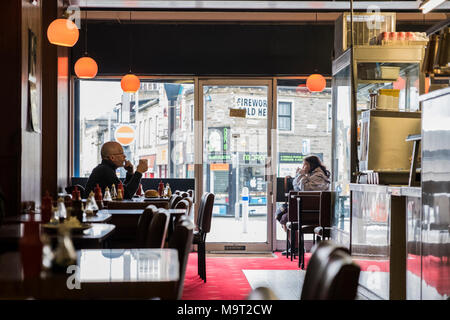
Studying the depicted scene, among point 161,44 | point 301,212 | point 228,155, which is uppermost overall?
point 161,44

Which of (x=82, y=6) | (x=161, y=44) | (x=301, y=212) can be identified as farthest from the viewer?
(x=161, y=44)

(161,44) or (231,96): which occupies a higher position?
(161,44)

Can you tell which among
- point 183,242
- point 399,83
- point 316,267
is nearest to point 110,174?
point 399,83

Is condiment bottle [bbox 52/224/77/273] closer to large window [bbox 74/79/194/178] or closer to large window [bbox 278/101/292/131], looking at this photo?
large window [bbox 74/79/194/178]

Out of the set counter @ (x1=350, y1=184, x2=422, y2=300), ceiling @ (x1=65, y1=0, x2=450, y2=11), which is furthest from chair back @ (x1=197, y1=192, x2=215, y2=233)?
ceiling @ (x1=65, y1=0, x2=450, y2=11)

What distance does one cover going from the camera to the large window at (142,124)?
9.34 metres

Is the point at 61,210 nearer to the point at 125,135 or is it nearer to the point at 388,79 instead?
the point at 388,79

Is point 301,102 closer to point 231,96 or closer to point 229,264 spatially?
point 231,96

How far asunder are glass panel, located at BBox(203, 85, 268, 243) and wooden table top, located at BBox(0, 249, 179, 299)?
6720 millimetres

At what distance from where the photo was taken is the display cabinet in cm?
582

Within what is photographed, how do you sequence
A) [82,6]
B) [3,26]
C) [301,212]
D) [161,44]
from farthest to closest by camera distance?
[161,44] → [82,6] → [301,212] → [3,26]

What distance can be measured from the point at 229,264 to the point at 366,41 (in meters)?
3.53
